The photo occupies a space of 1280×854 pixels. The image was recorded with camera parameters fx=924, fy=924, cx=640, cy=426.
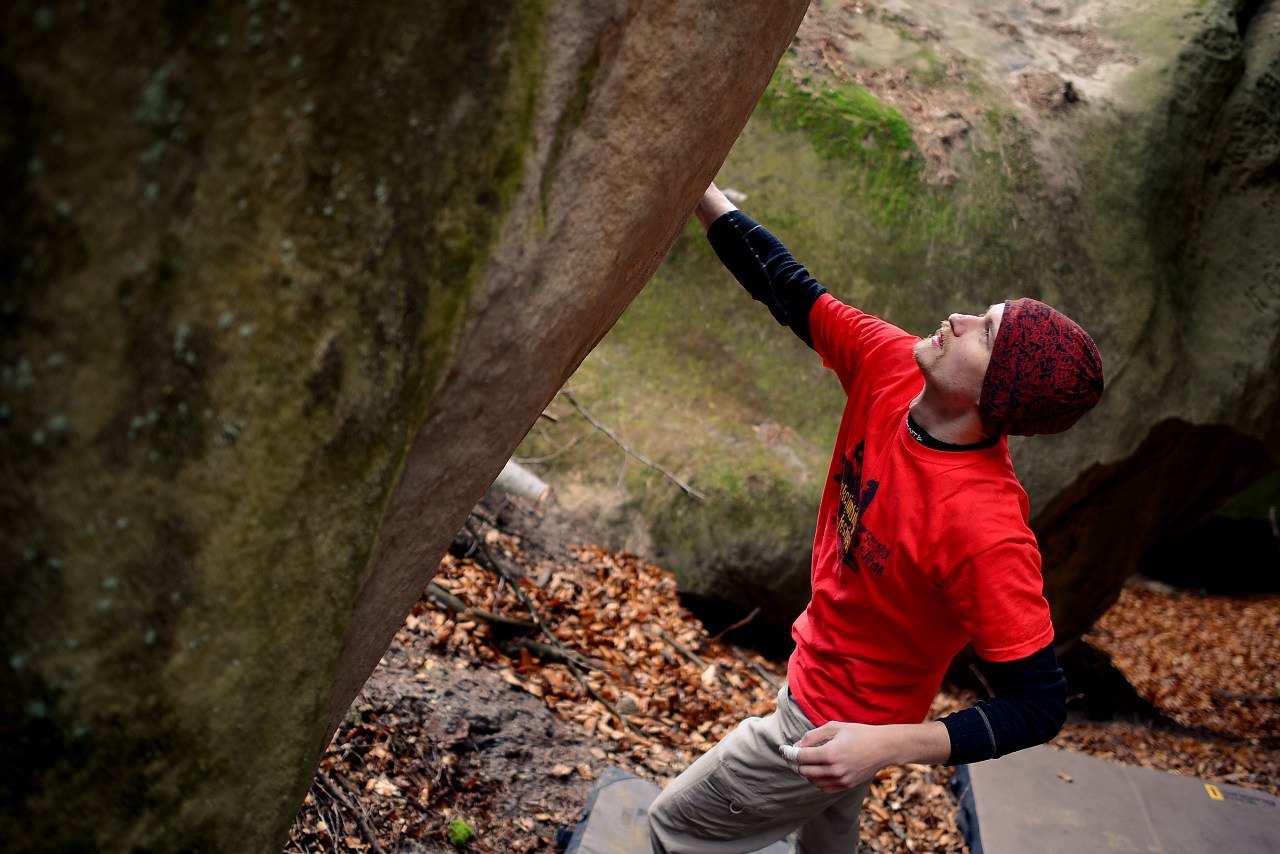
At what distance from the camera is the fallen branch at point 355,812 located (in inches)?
112

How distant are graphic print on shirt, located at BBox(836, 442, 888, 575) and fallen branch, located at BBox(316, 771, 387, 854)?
66.4 inches

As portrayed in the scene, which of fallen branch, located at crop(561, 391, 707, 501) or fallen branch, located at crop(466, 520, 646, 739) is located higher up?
fallen branch, located at crop(561, 391, 707, 501)

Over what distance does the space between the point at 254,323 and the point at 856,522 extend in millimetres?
1636

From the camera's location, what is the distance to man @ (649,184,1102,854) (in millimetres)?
2062

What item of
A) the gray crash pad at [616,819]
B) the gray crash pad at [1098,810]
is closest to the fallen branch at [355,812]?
the gray crash pad at [616,819]

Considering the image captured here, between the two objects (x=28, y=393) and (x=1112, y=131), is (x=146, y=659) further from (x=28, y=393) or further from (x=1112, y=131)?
(x=1112, y=131)

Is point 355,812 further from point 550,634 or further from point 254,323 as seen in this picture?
point 254,323

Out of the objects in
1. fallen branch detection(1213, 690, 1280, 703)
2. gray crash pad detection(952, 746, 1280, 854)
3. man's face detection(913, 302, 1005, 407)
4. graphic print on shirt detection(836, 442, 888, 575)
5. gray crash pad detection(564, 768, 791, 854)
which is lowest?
fallen branch detection(1213, 690, 1280, 703)

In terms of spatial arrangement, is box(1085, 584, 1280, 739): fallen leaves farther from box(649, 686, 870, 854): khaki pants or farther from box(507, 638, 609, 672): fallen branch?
box(649, 686, 870, 854): khaki pants

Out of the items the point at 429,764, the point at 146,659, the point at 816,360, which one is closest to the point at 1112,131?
the point at 816,360

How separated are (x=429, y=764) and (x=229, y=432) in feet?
7.93

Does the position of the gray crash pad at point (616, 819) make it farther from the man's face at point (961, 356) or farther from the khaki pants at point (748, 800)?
the man's face at point (961, 356)

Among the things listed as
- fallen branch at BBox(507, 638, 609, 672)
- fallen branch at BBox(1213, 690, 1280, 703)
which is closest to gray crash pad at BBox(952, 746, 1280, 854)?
fallen branch at BBox(507, 638, 609, 672)

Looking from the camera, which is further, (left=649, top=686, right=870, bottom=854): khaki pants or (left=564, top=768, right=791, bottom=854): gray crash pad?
(left=564, top=768, right=791, bottom=854): gray crash pad
